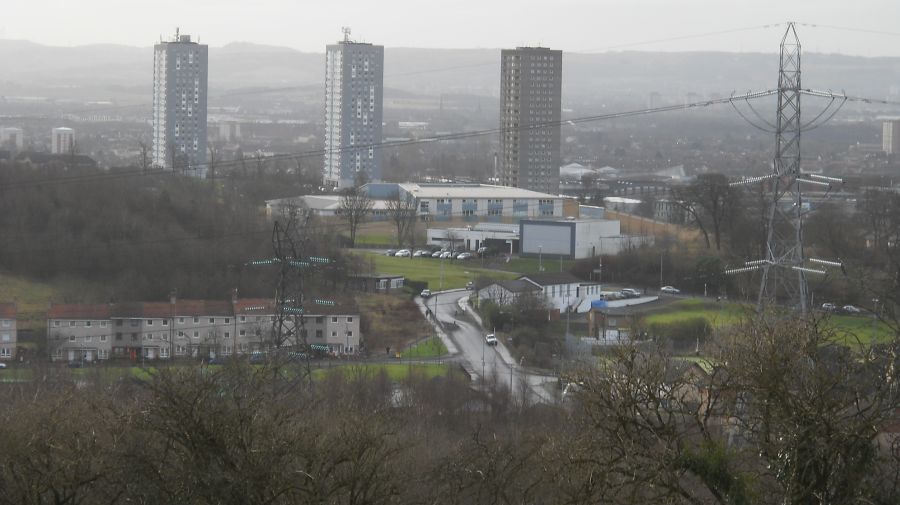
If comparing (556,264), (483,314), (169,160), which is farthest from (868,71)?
(483,314)

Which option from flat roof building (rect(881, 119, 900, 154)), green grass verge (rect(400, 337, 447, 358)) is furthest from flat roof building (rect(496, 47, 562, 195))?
green grass verge (rect(400, 337, 447, 358))

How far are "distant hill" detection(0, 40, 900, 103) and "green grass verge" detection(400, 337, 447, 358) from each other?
36.2m

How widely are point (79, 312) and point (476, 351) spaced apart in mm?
2571

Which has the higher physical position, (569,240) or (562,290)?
(569,240)

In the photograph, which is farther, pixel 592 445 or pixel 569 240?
pixel 569 240

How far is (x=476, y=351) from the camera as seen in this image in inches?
356

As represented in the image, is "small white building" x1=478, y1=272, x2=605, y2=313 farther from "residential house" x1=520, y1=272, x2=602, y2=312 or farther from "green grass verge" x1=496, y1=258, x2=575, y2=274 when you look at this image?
"green grass verge" x1=496, y1=258, x2=575, y2=274

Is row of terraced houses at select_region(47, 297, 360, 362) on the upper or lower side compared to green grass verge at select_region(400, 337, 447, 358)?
upper

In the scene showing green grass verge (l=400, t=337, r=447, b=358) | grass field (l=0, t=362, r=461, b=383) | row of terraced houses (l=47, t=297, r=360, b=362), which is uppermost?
row of terraced houses (l=47, t=297, r=360, b=362)

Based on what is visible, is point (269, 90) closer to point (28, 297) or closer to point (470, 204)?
point (470, 204)

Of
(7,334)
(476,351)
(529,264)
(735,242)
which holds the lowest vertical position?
(476,351)

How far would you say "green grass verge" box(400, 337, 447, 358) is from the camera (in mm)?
8820

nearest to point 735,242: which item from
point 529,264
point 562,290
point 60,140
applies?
point 529,264

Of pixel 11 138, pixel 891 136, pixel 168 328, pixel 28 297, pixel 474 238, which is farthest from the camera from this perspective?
A: pixel 891 136
